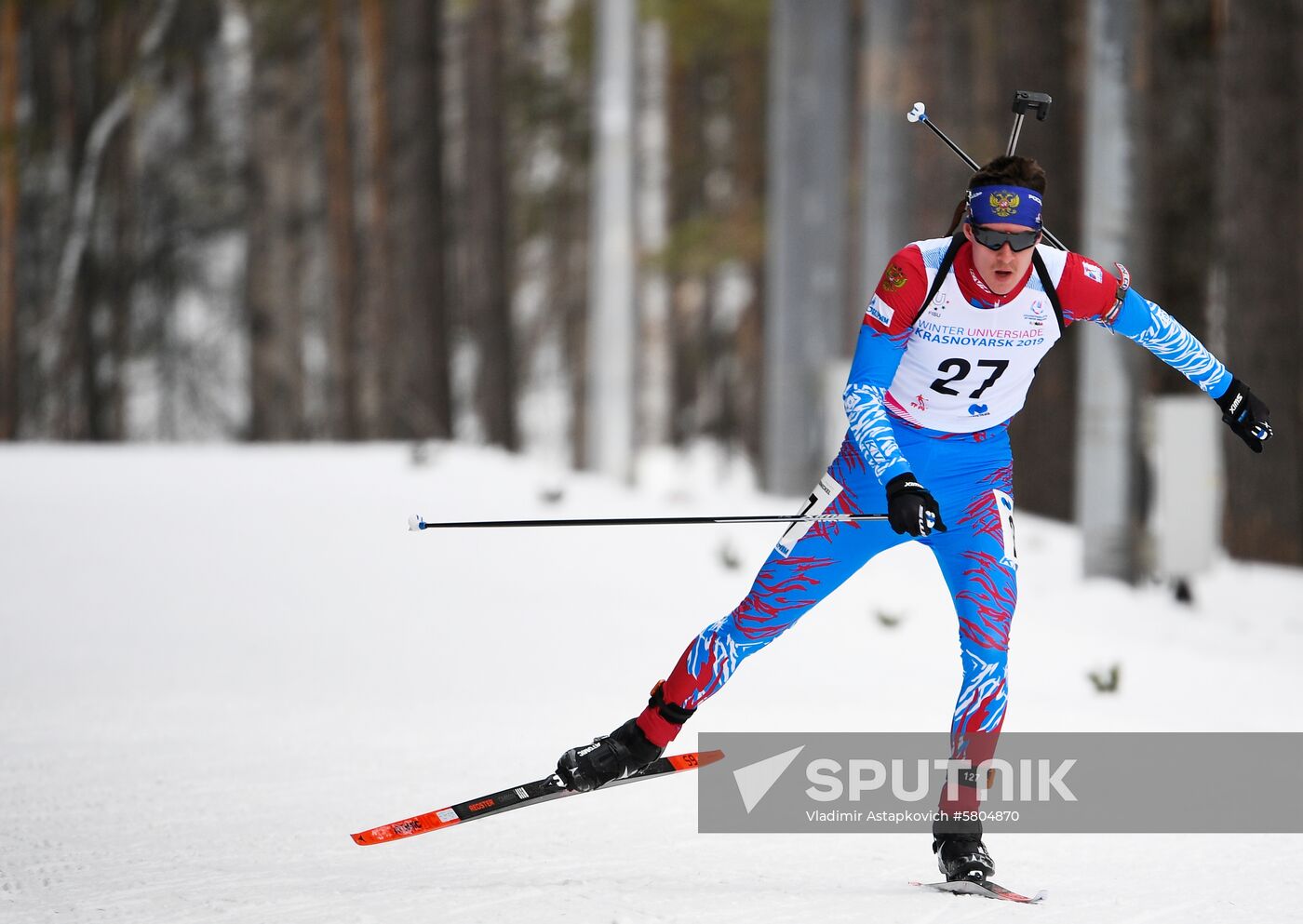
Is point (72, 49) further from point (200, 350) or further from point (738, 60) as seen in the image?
point (738, 60)

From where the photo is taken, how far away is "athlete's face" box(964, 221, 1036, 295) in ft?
15.0

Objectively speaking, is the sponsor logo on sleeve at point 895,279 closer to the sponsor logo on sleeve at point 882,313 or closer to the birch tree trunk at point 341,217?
the sponsor logo on sleeve at point 882,313

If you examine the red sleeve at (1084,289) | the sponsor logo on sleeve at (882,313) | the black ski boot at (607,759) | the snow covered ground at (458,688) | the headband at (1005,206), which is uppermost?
the headband at (1005,206)

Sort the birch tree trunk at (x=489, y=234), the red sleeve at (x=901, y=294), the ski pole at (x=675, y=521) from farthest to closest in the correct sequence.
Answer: the birch tree trunk at (x=489, y=234)
the ski pole at (x=675, y=521)
the red sleeve at (x=901, y=294)

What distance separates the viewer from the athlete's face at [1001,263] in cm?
458

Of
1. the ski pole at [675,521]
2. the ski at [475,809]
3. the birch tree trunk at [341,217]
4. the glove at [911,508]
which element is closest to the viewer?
the glove at [911,508]

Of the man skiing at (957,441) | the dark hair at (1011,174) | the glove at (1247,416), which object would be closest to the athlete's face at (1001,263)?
the man skiing at (957,441)

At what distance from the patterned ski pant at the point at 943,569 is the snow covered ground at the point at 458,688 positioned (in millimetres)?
523

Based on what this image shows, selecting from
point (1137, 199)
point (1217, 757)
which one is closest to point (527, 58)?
point (1137, 199)

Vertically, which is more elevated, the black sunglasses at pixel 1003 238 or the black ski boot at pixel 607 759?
the black sunglasses at pixel 1003 238

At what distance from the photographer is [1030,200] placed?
4586 mm

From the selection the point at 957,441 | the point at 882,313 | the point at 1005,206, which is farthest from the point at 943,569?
the point at 1005,206

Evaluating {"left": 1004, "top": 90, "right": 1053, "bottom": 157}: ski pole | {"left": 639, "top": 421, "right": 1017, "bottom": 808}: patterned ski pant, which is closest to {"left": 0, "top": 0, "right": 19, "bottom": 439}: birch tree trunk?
{"left": 639, "top": 421, "right": 1017, "bottom": 808}: patterned ski pant

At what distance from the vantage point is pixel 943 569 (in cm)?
484
